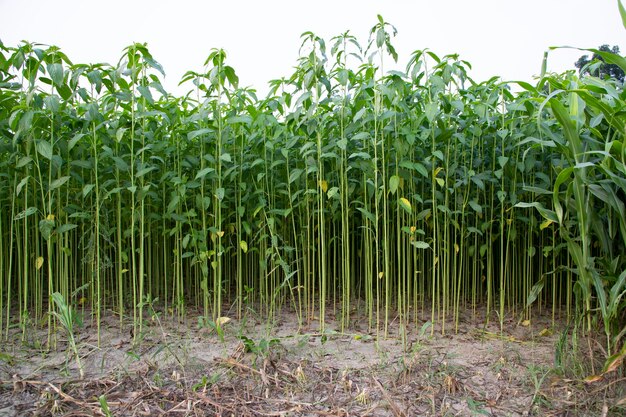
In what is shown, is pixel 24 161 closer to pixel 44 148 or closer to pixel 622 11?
pixel 44 148

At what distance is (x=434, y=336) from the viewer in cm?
327

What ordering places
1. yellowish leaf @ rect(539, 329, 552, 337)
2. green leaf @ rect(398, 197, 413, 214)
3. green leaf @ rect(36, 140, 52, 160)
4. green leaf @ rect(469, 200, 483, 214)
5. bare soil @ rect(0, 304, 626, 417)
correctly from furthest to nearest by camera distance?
yellowish leaf @ rect(539, 329, 552, 337)
green leaf @ rect(469, 200, 483, 214)
green leaf @ rect(398, 197, 413, 214)
green leaf @ rect(36, 140, 52, 160)
bare soil @ rect(0, 304, 626, 417)

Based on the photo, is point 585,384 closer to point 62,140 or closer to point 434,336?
point 434,336

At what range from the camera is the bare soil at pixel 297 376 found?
2.33 metres

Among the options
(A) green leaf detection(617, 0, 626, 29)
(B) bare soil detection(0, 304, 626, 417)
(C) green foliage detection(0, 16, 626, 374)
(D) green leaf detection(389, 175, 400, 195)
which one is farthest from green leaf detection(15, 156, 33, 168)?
(A) green leaf detection(617, 0, 626, 29)

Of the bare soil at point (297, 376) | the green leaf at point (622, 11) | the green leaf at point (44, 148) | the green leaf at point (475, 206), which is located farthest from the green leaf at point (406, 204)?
the green leaf at point (44, 148)

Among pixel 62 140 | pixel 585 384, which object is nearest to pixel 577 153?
pixel 585 384

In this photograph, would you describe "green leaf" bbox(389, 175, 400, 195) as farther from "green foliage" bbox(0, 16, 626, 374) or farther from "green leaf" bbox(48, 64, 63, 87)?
"green leaf" bbox(48, 64, 63, 87)

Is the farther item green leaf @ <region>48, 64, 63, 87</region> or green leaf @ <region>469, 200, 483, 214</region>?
green leaf @ <region>469, 200, 483, 214</region>

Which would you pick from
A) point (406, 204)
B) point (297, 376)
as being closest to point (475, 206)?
point (406, 204)

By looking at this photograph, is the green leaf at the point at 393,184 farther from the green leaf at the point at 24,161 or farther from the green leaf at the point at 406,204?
the green leaf at the point at 24,161

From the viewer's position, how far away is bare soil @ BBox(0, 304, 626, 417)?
233cm

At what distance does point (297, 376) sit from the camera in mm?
Answer: 2553

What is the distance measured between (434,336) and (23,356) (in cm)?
269
